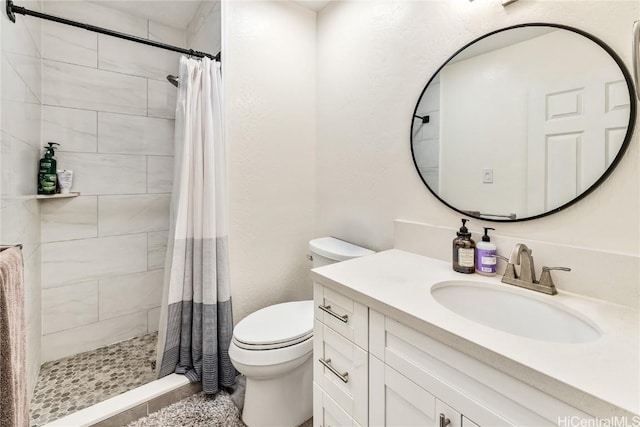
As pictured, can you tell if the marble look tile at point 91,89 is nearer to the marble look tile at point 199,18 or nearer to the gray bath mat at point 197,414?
the marble look tile at point 199,18

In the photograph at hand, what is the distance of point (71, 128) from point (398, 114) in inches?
85.6

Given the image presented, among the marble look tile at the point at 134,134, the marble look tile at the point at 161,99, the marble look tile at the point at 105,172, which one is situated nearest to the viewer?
the marble look tile at the point at 105,172

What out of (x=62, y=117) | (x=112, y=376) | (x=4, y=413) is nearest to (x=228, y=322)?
(x=112, y=376)

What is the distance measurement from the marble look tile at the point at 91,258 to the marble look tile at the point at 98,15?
155 centimetres

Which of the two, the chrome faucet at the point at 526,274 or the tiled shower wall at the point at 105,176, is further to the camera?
the tiled shower wall at the point at 105,176

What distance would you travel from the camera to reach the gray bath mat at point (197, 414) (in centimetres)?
145

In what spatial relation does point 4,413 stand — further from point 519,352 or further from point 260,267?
point 260,267

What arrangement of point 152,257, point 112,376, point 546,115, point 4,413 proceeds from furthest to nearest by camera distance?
point 152,257 → point 112,376 → point 546,115 → point 4,413

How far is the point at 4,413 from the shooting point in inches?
26.4

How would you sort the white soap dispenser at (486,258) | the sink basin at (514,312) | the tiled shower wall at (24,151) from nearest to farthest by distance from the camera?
the sink basin at (514,312) < the white soap dispenser at (486,258) < the tiled shower wall at (24,151)

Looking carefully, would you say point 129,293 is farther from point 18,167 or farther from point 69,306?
point 18,167

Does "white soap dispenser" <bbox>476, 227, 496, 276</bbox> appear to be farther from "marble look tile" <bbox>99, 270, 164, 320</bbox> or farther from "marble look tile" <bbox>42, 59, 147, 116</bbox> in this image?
"marble look tile" <bbox>42, 59, 147, 116</bbox>

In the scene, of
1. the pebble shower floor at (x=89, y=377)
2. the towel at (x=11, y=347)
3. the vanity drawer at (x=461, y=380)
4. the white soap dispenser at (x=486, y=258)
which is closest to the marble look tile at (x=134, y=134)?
the pebble shower floor at (x=89, y=377)

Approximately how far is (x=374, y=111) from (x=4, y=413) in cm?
175
